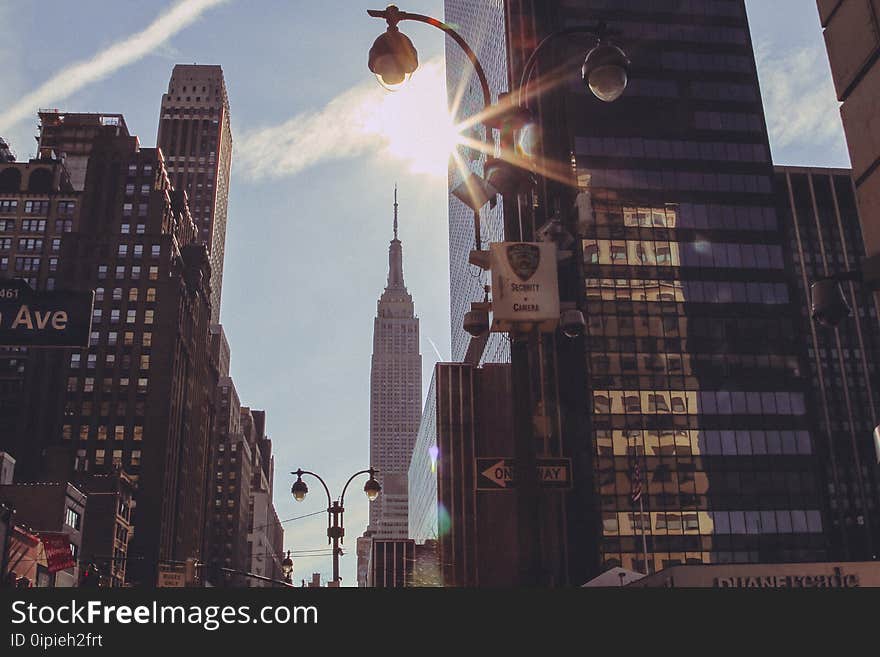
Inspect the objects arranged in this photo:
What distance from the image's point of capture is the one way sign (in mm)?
11219

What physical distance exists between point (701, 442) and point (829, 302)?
3248 inches

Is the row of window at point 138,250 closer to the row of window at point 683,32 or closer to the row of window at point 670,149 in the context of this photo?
the row of window at point 670,149

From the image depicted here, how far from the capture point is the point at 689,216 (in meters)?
97.5

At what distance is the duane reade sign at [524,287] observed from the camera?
10.3 m

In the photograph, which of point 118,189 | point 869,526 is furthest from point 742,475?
point 118,189

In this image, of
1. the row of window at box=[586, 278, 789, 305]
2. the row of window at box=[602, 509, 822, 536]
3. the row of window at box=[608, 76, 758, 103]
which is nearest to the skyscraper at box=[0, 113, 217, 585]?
the row of window at box=[602, 509, 822, 536]

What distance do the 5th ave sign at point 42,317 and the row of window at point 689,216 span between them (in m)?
89.1

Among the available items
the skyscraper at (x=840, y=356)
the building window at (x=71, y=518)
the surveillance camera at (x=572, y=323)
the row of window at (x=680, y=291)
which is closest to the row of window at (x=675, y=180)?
the row of window at (x=680, y=291)

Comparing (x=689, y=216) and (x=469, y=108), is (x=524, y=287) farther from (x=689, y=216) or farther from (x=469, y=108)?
(x=469, y=108)

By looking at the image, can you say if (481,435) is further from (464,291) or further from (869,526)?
(869,526)

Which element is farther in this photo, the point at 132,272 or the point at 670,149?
the point at 132,272

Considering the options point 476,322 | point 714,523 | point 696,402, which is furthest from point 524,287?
point 696,402

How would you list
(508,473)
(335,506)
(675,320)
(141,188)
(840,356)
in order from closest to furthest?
(508,473) → (335,506) → (675,320) → (141,188) → (840,356)

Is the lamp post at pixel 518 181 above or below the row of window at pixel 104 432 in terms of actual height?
below
